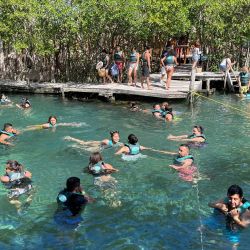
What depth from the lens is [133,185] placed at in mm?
13125

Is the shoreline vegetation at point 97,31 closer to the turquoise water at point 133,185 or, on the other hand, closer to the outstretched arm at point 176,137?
the turquoise water at point 133,185

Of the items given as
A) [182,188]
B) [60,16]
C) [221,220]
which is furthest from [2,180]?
[60,16]

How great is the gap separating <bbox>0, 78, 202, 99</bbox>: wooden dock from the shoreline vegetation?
38.1 inches

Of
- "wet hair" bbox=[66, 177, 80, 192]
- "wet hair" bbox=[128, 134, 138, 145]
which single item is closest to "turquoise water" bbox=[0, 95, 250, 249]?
"wet hair" bbox=[128, 134, 138, 145]

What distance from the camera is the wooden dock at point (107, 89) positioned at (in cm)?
2397

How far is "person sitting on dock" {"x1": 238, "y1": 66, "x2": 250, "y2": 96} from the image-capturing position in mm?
26703

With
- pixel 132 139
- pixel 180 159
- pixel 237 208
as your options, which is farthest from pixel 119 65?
pixel 237 208

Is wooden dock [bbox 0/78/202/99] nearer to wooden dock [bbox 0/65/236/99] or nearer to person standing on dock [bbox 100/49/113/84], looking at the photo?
wooden dock [bbox 0/65/236/99]

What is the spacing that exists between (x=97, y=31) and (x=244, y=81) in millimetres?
9134

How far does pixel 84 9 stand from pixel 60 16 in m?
1.41

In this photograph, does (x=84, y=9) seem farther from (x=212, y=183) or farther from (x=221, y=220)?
(x=221, y=220)

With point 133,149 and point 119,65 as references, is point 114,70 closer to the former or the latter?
point 119,65

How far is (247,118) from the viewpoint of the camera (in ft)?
69.2

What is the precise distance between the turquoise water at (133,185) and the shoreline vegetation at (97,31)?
6.46 m
